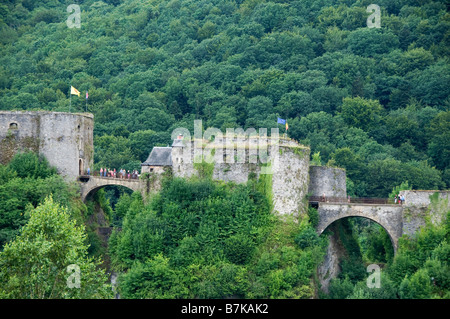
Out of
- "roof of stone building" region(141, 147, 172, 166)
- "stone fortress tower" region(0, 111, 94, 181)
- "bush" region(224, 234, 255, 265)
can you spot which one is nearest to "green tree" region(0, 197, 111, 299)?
"bush" region(224, 234, 255, 265)


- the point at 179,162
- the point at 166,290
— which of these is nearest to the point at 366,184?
the point at 179,162

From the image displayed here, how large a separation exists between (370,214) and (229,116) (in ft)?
132

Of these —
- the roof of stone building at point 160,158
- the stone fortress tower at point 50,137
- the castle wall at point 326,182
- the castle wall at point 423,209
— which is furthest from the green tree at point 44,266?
the castle wall at point 423,209

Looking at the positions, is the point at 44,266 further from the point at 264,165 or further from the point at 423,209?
the point at 423,209

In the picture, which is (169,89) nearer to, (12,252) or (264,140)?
(264,140)

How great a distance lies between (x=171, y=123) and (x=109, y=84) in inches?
680

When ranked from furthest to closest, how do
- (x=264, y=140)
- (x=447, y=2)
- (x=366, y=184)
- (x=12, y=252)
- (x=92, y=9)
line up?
(x=92, y=9), (x=447, y=2), (x=366, y=184), (x=264, y=140), (x=12, y=252)

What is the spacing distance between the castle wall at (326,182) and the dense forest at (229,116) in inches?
98.3

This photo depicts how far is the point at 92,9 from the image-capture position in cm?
14062

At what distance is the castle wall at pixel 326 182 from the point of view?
6500 cm

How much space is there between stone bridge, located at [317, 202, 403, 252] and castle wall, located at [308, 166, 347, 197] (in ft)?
7.04

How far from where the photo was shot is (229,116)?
100 metres

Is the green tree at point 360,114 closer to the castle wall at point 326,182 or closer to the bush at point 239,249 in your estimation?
the castle wall at point 326,182

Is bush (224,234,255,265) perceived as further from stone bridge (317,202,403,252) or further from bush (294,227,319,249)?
stone bridge (317,202,403,252)
